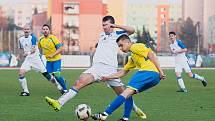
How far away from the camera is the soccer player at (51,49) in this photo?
1531 cm

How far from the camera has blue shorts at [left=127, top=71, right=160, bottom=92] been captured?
9.17 metres

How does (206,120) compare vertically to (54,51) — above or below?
below

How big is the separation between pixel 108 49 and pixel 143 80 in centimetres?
141

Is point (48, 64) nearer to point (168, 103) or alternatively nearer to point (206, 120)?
point (168, 103)

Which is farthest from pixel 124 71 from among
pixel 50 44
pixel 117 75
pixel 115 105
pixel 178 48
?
pixel 178 48

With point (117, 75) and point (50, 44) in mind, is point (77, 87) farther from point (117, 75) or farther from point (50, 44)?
point (50, 44)

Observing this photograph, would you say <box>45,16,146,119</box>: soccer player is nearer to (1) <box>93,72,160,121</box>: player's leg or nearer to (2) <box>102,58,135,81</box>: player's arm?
(2) <box>102,58,135,81</box>: player's arm

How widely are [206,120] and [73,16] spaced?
10986 cm

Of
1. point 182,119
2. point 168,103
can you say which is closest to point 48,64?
point 168,103

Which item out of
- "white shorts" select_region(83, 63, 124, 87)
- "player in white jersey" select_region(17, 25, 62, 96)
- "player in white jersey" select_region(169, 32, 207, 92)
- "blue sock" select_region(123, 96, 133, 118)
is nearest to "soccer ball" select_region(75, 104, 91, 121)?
"blue sock" select_region(123, 96, 133, 118)

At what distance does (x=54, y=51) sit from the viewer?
15664 millimetres

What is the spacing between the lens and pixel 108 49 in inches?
407

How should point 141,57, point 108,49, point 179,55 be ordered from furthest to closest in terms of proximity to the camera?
point 179,55 < point 108,49 < point 141,57

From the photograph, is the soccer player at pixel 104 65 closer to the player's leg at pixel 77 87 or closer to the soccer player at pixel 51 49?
the player's leg at pixel 77 87
